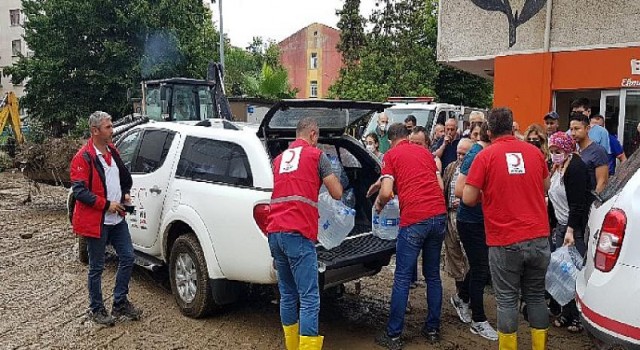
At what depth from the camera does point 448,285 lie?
6.16 meters

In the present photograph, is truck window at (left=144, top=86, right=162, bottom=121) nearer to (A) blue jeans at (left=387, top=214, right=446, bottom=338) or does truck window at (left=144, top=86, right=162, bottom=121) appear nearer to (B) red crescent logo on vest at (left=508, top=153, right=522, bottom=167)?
(A) blue jeans at (left=387, top=214, right=446, bottom=338)

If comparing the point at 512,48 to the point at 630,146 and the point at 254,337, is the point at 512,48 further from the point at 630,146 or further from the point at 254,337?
the point at 254,337

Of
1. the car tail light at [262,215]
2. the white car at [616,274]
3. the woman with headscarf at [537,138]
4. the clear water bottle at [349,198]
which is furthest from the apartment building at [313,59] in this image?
the white car at [616,274]

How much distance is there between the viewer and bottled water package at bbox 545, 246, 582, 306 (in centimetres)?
417

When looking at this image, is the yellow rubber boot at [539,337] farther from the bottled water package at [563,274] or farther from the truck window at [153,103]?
the truck window at [153,103]

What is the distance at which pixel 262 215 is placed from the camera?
13.9 feet

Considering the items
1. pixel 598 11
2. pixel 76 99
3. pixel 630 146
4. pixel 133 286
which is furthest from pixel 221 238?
pixel 76 99

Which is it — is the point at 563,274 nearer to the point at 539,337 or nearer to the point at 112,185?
the point at 539,337

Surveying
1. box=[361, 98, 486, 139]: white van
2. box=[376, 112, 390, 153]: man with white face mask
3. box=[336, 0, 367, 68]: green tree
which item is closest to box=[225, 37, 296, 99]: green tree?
box=[336, 0, 367, 68]: green tree

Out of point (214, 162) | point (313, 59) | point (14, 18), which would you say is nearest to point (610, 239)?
point (214, 162)

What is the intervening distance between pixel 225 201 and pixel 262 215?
1.37ft

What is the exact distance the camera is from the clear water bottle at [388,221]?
5.13m

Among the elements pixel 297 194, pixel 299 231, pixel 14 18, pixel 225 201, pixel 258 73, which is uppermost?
pixel 14 18

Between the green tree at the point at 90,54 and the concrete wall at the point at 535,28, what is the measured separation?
1309 cm
